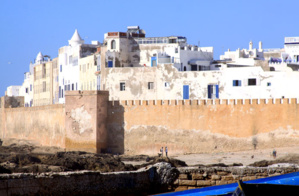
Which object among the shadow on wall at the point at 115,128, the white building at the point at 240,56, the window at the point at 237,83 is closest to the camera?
the shadow on wall at the point at 115,128

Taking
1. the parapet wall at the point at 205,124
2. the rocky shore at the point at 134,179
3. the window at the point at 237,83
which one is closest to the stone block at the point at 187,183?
the rocky shore at the point at 134,179

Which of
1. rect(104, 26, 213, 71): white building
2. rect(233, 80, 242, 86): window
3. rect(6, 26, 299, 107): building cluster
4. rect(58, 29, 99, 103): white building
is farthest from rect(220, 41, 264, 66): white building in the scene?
rect(58, 29, 99, 103): white building

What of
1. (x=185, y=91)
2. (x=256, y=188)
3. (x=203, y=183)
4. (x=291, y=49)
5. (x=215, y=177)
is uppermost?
(x=291, y=49)

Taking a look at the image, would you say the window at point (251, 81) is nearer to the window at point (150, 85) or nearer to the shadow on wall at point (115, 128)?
the window at point (150, 85)

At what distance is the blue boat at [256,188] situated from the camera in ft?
26.8

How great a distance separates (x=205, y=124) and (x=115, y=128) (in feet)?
14.3

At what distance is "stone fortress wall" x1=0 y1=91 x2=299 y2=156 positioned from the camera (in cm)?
2594

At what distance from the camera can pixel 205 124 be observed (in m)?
27.5

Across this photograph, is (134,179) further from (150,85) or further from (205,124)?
(150,85)

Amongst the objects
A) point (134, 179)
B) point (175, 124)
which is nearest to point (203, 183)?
point (134, 179)

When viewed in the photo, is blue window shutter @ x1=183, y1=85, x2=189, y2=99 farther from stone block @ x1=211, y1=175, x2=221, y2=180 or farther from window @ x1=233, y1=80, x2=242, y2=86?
stone block @ x1=211, y1=175, x2=221, y2=180

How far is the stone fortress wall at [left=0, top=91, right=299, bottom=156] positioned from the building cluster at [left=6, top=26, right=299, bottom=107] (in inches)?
176

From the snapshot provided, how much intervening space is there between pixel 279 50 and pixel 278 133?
2762 cm

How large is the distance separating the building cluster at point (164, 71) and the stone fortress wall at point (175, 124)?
4482 mm
